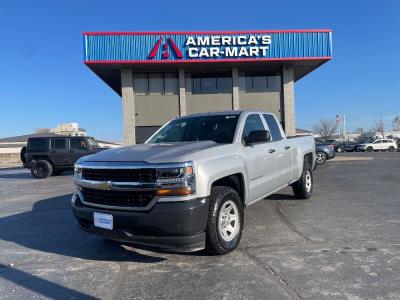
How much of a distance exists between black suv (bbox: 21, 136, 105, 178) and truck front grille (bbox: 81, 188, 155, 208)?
12.9 metres

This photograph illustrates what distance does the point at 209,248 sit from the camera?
14.7 ft

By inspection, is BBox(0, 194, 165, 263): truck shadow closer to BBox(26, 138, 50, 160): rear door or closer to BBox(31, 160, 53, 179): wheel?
BBox(31, 160, 53, 179): wheel

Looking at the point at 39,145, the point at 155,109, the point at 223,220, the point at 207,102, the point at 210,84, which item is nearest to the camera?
the point at 223,220

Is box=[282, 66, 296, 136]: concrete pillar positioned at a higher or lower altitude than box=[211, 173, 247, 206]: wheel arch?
higher

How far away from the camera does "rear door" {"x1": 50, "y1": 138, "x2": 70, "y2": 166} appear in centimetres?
1705

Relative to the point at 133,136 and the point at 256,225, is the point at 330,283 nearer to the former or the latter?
the point at 256,225

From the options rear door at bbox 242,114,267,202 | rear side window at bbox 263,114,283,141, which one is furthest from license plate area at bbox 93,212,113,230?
rear side window at bbox 263,114,283,141

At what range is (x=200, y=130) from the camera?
5867 millimetres

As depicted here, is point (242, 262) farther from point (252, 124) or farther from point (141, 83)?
point (141, 83)

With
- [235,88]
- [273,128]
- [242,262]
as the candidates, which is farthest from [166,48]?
[242,262]

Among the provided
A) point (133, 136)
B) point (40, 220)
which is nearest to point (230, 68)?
point (133, 136)

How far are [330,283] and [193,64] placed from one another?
65.7 ft

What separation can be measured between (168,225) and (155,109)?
20.1m

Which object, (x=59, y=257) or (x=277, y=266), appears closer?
(x=277, y=266)
